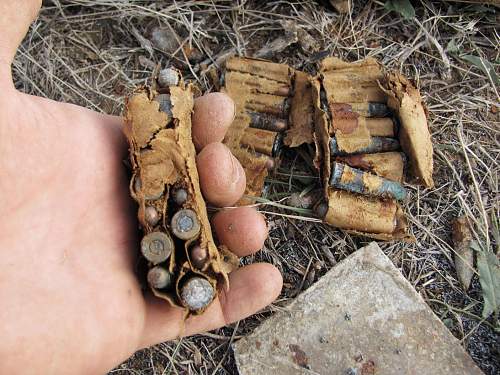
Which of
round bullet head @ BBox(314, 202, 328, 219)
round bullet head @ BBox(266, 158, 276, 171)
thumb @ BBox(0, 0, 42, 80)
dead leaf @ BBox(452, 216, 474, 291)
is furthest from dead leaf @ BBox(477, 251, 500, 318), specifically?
thumb @ BBox(0, 0, 42, 80)

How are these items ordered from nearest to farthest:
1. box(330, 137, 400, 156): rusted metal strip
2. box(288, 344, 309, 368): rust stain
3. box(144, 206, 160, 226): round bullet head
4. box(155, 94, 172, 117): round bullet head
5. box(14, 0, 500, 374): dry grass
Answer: box(144, 206, 160, 226): round bullet head
box(155, 94, 172, 117): round bullet head
box(288, 344, 309, 368): rust stain
box(330, 137, 400, 156): rusted metal strip
box(14, 0, 500, 374): dry grass

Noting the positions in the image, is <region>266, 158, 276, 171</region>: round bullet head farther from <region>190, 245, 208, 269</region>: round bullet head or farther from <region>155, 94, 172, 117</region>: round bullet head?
<region>190, 245, 208, 269</region>: round bullet head

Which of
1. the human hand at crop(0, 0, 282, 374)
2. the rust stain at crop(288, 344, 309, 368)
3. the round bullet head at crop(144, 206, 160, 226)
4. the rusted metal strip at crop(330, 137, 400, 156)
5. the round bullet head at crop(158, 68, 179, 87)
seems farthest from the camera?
the rusted metal strip at crop(330, 137, 400, 156)

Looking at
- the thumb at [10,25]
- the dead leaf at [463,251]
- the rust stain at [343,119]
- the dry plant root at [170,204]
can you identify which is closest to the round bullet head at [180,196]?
the dry plant root at [170,204]

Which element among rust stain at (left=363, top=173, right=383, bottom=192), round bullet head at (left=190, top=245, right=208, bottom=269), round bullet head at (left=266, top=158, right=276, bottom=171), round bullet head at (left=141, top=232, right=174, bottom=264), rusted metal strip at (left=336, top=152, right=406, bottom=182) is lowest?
round bullet head at (left=266, top=158, right=276, bottom=171)

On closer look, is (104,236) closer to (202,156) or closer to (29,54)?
(202,156)

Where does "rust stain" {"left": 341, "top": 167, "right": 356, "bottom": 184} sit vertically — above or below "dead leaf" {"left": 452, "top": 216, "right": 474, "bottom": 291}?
Answer: above

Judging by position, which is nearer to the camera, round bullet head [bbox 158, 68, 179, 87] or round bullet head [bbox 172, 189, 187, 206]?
round bullet head [bbox 172, 189, 187, 206]

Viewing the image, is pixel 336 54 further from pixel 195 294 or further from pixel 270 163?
pixel 195 294
